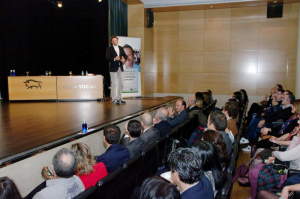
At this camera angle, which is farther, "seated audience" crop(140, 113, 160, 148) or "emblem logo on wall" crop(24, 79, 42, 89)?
"emblem logo on wall" crop(24, 79, 42, 89)

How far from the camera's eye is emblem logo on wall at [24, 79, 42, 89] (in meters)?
7.83

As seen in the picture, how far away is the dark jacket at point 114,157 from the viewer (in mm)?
2408

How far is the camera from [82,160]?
2090 millimetres

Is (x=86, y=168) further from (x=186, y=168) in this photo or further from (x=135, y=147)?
(x=186, y=168)

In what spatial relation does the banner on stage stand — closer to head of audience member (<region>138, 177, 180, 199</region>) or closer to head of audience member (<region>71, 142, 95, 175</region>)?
head of audience member (<region>71, 142, 95, 175</region>)

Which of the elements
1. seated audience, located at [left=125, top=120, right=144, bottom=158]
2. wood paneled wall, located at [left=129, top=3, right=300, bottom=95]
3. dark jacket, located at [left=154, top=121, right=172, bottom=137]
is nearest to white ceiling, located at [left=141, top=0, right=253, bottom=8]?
wood paneled wall, located at [left=129, top=3, right=300, bottom=95]

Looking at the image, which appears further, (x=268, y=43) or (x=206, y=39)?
(x=206, y=39)

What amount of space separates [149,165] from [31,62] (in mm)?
8523

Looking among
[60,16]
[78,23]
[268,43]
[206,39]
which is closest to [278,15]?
[268,43]

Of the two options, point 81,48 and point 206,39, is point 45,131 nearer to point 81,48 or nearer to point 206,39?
point 81,48

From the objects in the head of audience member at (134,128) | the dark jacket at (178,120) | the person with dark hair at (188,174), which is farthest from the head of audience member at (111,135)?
the dark jacket at (178,120)

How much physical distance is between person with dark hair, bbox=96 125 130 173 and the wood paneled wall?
678 centimetres

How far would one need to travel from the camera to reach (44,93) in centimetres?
783

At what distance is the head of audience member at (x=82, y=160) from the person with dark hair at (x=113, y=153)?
0.86 feet
